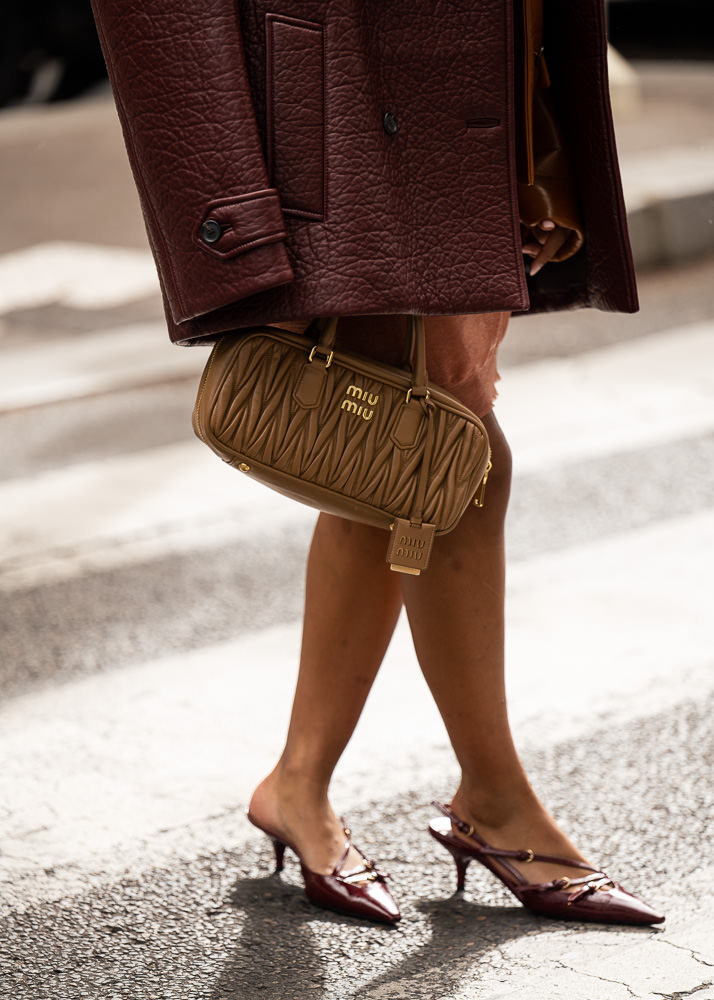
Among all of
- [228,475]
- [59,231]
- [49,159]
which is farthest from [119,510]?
[49,159]

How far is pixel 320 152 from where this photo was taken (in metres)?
1.70

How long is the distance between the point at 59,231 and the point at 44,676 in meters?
5.73

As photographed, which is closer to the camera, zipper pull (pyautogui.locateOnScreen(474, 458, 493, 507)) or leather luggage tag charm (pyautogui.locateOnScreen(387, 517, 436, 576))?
leather luggage tag charm (pyautogui.locateOnScreen(387, 517, 436, 576))

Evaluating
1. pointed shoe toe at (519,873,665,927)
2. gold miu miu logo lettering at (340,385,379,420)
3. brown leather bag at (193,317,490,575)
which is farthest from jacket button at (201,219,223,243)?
pointed shoe toe at (519,873,665,927)

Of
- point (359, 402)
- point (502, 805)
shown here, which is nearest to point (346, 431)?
point (359, 402)

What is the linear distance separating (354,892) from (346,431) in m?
0.69

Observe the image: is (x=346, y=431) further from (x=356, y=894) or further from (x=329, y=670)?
(x=356, y=894)

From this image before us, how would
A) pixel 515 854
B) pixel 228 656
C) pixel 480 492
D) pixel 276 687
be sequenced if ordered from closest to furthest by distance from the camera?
1. pixel 480 492
2. pixel 515 854
3. pixel 276 687
4. pixel 228 656

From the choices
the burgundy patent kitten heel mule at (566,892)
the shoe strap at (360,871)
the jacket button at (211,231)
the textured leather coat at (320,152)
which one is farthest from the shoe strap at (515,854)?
the jacket button at (211,231)

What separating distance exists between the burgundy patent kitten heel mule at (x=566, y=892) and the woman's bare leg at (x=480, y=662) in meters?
0.01

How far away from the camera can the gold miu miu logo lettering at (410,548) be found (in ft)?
6.07

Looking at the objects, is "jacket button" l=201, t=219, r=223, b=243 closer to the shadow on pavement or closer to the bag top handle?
the bag top handle

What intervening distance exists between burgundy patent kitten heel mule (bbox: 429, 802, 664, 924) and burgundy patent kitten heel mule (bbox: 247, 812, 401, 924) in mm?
142

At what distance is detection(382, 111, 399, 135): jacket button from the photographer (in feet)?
5.64
